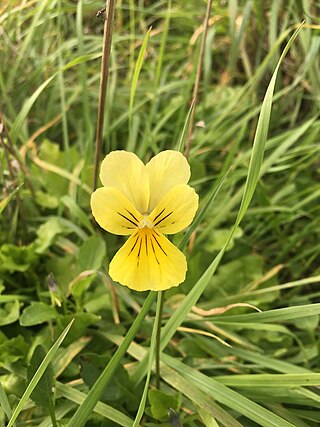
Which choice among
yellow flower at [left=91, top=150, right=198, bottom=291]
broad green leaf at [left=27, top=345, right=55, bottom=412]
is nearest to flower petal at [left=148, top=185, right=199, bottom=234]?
yellow flower at [left=91, top=150, right=198, bottom=291]

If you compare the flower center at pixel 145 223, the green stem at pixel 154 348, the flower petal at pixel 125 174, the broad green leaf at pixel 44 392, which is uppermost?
the flower petal at pixel 125 174

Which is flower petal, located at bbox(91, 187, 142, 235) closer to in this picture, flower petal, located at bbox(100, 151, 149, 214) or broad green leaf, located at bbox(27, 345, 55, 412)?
flower petal, located at bbox(100, 151, 149, 214)

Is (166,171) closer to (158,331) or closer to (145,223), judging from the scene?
(145,223)

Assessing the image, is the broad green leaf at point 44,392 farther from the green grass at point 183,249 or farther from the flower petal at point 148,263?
the flower petal at point 148,263

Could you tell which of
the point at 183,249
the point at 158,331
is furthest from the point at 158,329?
the point at 183,249

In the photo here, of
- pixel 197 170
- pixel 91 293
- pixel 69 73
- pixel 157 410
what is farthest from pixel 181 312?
pixel 69 73

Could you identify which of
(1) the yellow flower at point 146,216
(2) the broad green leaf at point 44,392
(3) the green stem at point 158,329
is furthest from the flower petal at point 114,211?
(2) the broad green leaf at point 44,392
